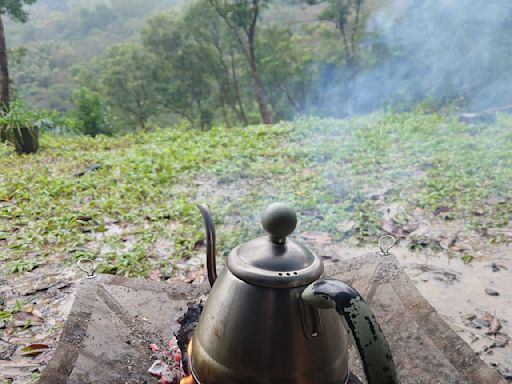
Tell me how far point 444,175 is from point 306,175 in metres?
1.59

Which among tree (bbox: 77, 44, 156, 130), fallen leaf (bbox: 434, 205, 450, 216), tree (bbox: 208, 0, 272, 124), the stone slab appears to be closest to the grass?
fallen leaf (bbox: 434, 205, 450, 216)

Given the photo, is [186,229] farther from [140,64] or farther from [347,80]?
[140,64]

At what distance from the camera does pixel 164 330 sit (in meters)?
1.89

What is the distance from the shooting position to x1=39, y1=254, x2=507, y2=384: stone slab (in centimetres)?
160

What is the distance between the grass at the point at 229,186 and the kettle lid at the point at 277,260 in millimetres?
1981

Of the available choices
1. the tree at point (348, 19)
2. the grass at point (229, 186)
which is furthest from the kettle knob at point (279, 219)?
the tree at point (348, 19)

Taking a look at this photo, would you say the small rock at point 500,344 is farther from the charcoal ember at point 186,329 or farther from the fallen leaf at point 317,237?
the charcoal ember at point 186,329

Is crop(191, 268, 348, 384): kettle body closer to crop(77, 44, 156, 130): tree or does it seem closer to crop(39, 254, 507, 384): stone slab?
crop(39, 254, 507, 384): stone slab

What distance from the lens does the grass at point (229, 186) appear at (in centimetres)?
349

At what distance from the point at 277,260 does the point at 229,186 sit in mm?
3677

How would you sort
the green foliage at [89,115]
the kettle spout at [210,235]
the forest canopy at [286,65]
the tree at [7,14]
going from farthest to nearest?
the forest canopy at [286,65], the green foliage at [89,115], the tree at [7,14], the kettle spout at [210,235]

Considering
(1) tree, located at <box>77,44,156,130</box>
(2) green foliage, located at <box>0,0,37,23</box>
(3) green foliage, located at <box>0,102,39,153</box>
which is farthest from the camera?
(1) tree, located at <box>77,44,156,130</box>

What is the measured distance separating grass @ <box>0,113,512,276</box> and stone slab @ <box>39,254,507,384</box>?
1.05 metres

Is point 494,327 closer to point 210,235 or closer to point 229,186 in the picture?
point 210,235
